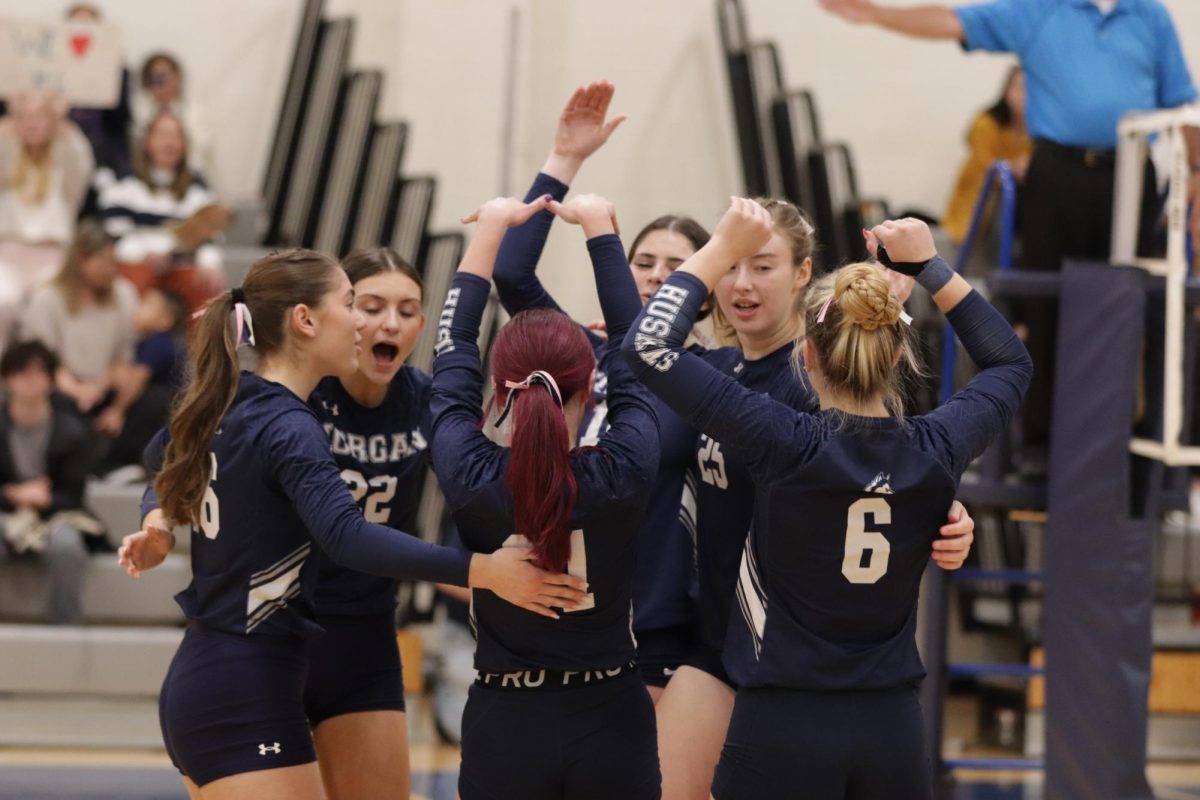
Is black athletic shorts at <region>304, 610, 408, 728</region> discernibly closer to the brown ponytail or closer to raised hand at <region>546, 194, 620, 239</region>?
the brown ponytail

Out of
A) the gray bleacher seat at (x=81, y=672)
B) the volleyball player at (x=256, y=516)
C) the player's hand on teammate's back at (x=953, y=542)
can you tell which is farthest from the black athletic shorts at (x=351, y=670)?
the gray bleacher seat at (x=81, y=672)

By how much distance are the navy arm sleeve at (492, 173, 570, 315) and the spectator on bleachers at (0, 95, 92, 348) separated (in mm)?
6149

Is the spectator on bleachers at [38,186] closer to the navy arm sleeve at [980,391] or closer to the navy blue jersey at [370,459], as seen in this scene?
the navy blue jersey at [370,459]

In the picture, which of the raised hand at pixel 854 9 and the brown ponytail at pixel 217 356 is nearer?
the brown ponytail at pixel 217 356

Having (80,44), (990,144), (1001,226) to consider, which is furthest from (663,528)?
(990,144)

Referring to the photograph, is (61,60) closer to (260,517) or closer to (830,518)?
(260,517)

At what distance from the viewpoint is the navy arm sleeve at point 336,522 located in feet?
9.05

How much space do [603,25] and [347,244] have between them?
234 centimetres

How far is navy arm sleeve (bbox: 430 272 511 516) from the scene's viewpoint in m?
2.73

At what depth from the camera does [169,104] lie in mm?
9555

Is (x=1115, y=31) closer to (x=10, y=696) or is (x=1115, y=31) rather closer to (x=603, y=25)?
(x=603, y=25)

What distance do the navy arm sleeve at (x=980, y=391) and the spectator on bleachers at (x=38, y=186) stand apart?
6.93 m

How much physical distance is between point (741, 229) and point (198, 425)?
116 cm

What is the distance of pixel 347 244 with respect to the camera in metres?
8.79
